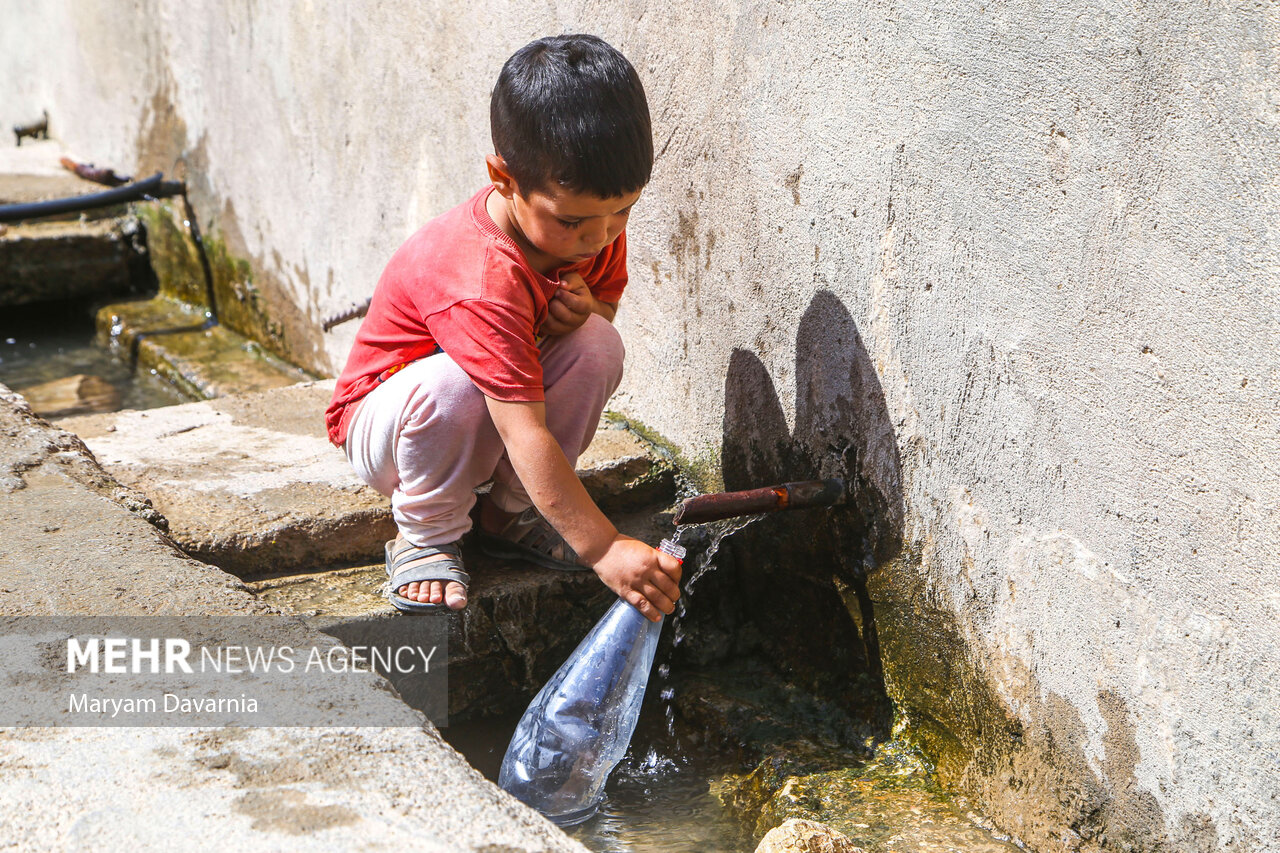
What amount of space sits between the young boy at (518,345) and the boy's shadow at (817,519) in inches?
13.4

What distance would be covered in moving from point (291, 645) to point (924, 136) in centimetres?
120

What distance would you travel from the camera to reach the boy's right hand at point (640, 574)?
5.71 ft

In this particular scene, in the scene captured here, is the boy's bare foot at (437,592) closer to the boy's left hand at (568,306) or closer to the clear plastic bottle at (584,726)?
the clear plastic bottle at (584,726)

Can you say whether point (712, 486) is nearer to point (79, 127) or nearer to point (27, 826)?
point (27, 826)

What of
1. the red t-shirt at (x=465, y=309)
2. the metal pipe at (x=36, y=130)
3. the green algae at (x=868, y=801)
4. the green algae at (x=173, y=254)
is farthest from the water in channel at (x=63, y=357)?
the green algae at (x=868, y=801)

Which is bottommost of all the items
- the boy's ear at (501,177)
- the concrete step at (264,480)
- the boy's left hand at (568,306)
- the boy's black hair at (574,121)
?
the concrete step at (264,480)

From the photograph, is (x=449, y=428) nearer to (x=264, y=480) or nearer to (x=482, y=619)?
(x=482, y=619)

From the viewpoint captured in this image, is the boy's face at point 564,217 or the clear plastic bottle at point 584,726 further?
the clear plastic bottle at point 584,726

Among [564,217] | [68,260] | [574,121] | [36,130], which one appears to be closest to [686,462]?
[564,217]

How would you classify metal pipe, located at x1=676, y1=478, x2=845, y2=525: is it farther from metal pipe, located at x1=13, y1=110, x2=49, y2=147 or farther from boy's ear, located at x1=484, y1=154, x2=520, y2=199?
metal pipe, located at x1=13, y1=110, x2=49, y2=147

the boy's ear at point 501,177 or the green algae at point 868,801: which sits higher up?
the boy's ear at point 501,177

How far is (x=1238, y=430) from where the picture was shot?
1.34m

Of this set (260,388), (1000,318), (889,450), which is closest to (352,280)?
(260,388)

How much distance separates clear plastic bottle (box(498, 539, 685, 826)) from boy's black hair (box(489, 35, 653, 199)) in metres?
0.73
